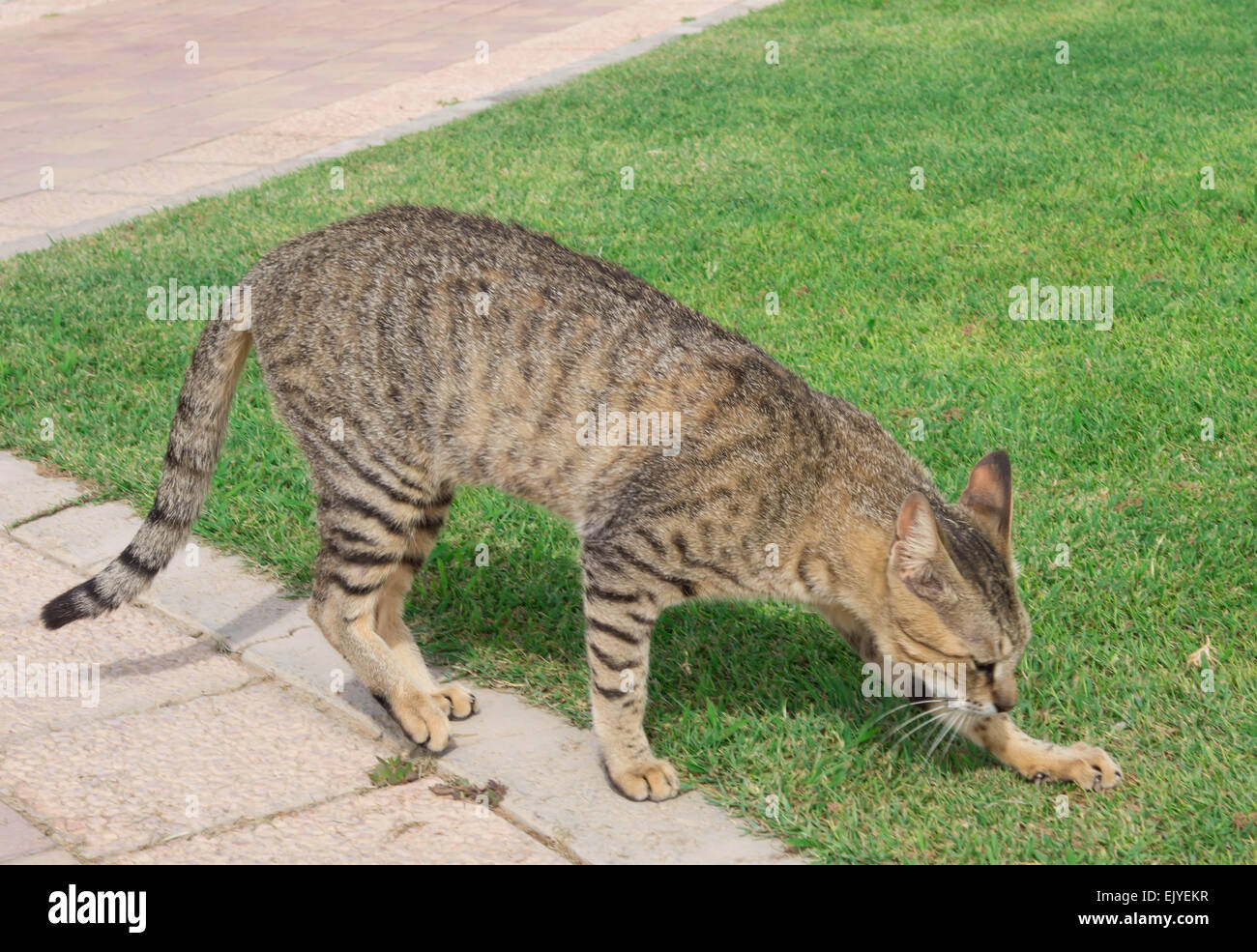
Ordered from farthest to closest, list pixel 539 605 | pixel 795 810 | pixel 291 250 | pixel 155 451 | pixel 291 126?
pixel 291 126, pixel 155 451, pixel 539 605, pixel 291 250, pixel 795 810

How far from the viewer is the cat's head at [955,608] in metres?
3.54

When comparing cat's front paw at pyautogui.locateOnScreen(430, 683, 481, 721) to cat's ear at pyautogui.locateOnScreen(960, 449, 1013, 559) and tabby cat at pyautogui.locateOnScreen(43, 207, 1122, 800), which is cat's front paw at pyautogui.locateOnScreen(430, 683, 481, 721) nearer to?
tabby cat at pyautogui.locateOnScreen(43, 207, 1122, 800)

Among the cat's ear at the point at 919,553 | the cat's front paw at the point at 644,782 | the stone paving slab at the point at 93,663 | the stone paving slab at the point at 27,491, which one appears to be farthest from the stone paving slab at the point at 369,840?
the stone paving slab at the point at 27,491

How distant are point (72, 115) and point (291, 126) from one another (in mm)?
2259

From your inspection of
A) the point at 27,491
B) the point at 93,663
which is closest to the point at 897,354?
the point at 93,663

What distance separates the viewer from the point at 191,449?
14.5 ft

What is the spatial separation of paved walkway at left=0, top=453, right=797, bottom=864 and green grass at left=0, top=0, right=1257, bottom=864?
238 millimetres

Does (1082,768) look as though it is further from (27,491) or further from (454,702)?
(27,491)

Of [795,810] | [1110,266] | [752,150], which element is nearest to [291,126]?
[752,150]

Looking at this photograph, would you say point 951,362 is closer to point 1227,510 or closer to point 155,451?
point 1227,510

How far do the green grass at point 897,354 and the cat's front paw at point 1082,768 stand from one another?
0.05 metres

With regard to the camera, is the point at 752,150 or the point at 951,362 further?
the point at 752,150

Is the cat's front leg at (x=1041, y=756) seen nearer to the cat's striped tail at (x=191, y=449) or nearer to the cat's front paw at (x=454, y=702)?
the cat's front paw at (x=454, y=702)

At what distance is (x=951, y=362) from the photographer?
20.4ft
